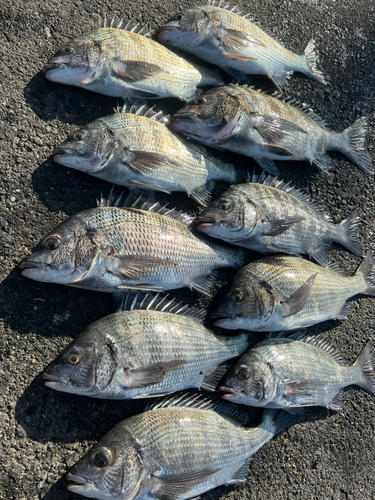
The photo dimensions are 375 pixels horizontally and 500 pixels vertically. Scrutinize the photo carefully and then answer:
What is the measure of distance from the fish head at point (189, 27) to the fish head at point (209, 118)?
518mm

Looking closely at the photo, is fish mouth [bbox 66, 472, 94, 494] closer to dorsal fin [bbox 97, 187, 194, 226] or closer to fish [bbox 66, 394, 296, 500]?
fish [bbox 66, 394, 296, 500]

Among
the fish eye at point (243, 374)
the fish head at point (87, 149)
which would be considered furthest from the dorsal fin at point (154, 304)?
the fish head at point (87, 149)

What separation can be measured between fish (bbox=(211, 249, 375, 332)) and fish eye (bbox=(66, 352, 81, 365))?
103 centimetres

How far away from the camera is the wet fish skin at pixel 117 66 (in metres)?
2.71

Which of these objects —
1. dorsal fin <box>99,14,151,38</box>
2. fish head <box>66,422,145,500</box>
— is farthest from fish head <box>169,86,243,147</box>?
fish head <box>66,422,145,500</box>

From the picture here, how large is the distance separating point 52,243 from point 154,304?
828 millimetres

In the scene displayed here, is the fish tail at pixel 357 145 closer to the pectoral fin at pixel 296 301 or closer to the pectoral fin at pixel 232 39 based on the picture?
the pectoral fin at pixel 232 39

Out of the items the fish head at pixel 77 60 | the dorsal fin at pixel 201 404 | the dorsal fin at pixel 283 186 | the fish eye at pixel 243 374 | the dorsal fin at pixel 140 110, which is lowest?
the dorsal fin at pixel 201 404

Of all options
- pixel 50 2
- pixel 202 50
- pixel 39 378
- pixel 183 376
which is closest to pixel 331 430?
pixel 183 376

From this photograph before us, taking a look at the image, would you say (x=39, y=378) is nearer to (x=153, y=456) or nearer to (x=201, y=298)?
(x=153, y=456)

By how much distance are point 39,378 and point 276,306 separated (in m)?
1.75

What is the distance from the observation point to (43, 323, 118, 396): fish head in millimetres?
2312

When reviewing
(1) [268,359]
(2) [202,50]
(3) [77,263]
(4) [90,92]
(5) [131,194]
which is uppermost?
(2) [202,50]

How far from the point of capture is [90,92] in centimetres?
293
